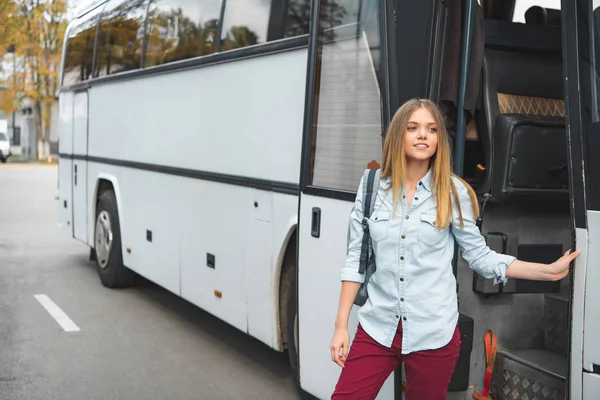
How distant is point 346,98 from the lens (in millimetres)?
4727

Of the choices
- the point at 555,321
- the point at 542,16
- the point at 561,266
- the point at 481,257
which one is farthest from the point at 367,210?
the point at 542,16

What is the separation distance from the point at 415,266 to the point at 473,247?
10.3 inches

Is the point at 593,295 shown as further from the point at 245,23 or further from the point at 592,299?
the point at 245,23

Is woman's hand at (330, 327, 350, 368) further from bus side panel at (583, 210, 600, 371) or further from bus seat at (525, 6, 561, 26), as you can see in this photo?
bus seat at (525, 6, 561, 26)

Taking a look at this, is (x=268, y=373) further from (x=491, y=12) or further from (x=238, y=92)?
(x=491, y=12)

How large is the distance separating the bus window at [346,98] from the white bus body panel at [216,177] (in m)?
0.43

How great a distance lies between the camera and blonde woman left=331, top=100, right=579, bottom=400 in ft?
11.4

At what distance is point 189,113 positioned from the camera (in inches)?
289

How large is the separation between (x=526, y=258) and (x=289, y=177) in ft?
4.99

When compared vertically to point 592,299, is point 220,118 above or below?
above

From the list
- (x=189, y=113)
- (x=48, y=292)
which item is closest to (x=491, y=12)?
(x=189, y=113)

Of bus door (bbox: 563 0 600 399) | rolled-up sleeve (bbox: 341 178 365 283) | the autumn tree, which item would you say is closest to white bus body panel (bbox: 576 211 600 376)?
bus door (bbox: 563 0 600 399)

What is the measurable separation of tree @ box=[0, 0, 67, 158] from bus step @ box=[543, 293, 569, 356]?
44.7 m

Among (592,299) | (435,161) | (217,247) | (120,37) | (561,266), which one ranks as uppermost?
(120,37)
